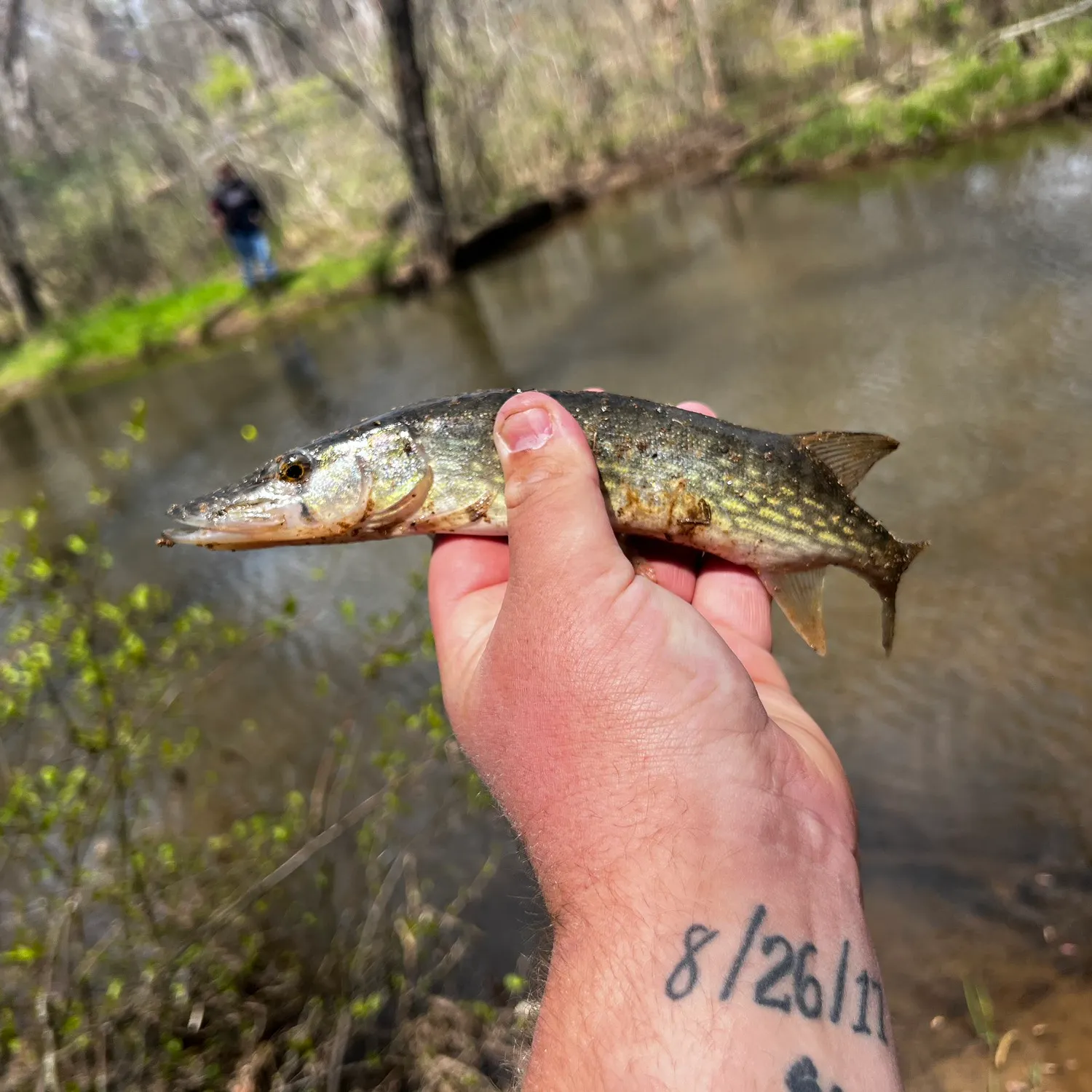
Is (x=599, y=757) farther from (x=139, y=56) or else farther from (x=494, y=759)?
(x=139, y=56)

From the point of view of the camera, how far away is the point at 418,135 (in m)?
16.6

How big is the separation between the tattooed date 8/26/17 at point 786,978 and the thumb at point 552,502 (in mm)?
1001

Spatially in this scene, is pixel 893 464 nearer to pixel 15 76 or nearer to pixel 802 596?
pixel 802 596

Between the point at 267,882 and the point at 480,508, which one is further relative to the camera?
the point at 267,882

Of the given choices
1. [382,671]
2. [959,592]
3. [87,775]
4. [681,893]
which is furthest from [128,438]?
[681,893]

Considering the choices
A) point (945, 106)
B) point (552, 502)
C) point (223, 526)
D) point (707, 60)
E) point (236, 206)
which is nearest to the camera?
point (552, 502)

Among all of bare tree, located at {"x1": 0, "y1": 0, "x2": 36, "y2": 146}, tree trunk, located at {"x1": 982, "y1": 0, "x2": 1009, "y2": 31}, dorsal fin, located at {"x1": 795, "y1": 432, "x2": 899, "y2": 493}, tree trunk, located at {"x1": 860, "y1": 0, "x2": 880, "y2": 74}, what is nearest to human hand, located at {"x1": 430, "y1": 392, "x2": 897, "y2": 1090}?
dorsal fin, located at {"x1": 795, "y1": 432, "x2": 899, "y2": 493}

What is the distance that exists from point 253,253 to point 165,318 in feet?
10.8

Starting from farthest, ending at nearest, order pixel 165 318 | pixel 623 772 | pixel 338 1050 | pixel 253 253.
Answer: pixel 165 318 → pixel 253 253 → pixel 338 1050 → pixel 623 772

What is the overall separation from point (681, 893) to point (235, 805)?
167 inches

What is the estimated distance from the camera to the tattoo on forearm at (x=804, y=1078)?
1.78 m

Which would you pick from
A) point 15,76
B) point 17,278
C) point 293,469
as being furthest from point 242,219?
point 293,469

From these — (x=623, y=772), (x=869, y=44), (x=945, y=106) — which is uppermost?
(x=869, y=44)

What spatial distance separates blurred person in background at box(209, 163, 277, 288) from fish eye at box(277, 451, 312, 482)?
18976mm
